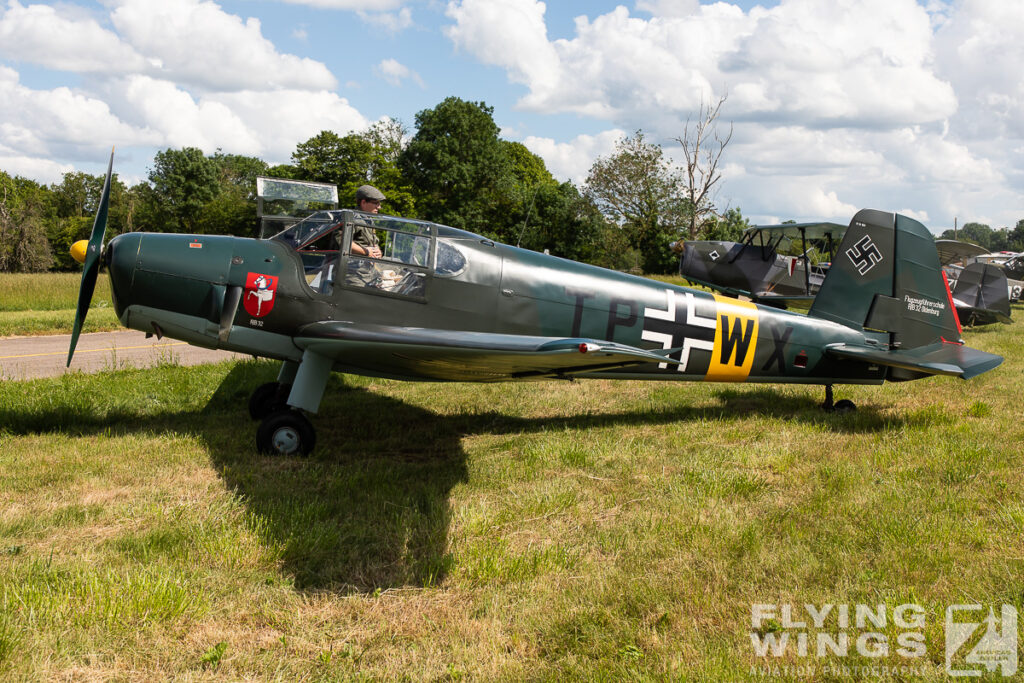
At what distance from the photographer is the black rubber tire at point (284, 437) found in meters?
5.71

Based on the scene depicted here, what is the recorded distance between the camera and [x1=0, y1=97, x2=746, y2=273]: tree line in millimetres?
42312

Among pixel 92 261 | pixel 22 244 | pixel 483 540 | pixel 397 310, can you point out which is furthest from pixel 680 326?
pixel 22 244

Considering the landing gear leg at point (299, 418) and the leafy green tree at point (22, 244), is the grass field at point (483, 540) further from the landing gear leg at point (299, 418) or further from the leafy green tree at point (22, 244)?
the leafy green tree at point (22, 244)

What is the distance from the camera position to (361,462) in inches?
225

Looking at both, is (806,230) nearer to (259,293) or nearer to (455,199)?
(259,293)

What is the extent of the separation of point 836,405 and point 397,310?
5335 mm

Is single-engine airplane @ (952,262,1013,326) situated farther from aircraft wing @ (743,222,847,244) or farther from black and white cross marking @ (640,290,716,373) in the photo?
black and white cross marking @ (640,290,716,373)

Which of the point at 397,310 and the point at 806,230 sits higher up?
the point at 806,230

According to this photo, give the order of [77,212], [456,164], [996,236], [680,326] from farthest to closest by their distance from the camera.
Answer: [996,236]
[77,212]
[456,164]
[680,326]

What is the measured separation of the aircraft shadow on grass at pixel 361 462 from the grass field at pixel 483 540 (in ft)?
0.08

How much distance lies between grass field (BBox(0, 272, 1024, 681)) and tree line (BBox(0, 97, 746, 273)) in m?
32.2

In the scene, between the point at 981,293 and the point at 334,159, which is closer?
the point at 981,293

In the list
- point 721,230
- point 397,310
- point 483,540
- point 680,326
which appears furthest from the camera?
point 721,230

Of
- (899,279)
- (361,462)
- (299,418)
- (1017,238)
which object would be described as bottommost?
(361,462)
